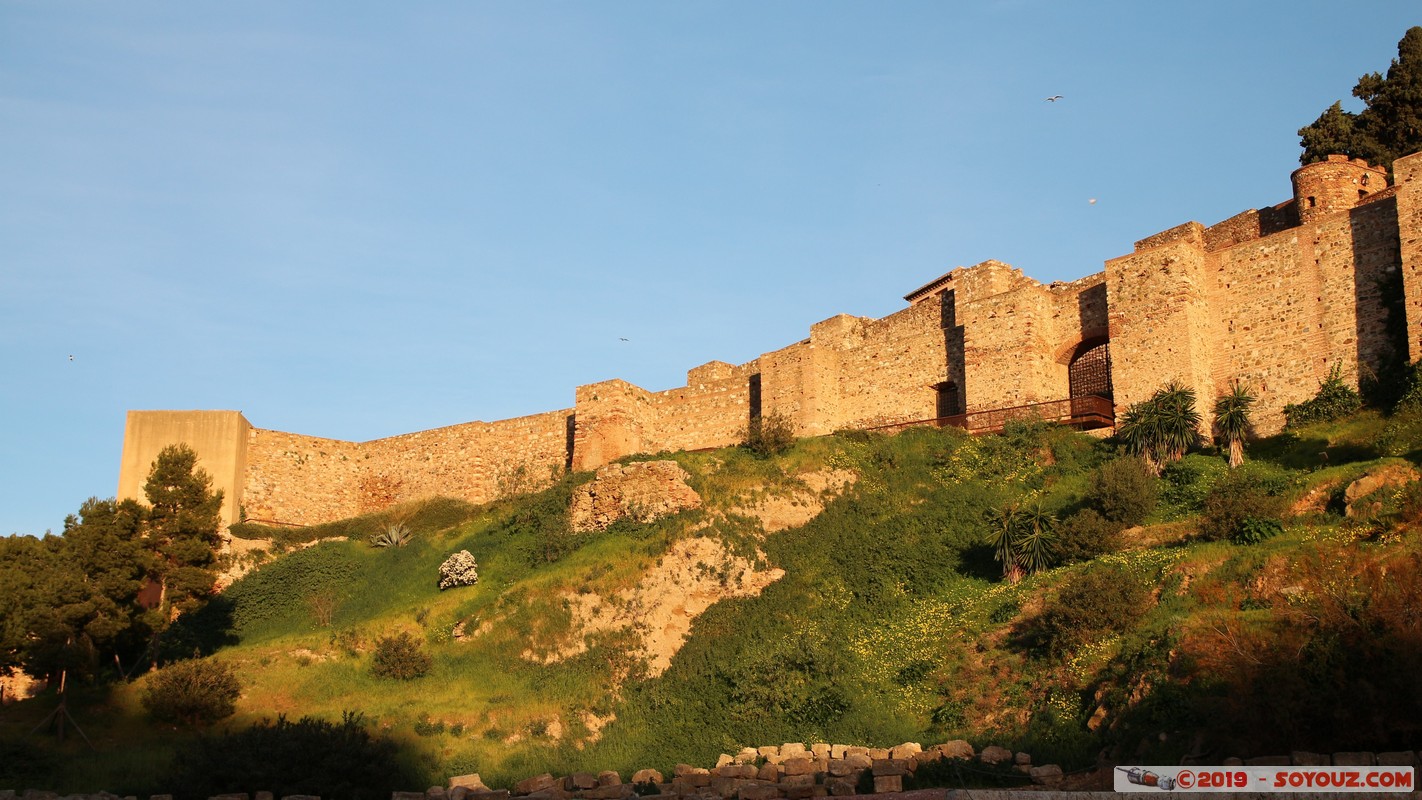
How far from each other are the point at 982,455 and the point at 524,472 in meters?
14.9

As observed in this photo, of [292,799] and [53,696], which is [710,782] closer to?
[292,799]

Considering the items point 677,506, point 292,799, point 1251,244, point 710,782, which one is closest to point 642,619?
point 677,506

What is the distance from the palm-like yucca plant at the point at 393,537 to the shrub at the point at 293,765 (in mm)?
14627

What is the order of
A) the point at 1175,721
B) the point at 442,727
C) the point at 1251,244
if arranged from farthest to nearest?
the point at 1251,244
the point at 442,727
the point at 1175,721

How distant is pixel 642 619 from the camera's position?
978 inches

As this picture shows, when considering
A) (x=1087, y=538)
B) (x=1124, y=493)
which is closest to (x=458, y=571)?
(x=1087, y=538)

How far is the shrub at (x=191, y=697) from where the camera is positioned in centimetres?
2211

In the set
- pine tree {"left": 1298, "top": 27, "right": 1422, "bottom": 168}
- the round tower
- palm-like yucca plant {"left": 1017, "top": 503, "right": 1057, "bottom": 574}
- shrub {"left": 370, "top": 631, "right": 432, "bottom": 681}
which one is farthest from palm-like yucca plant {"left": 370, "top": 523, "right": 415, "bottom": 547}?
pine tree {"left": 1298, "top": 27, "right": 1422, "bottom": 168}

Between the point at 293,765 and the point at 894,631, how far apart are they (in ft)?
33.6

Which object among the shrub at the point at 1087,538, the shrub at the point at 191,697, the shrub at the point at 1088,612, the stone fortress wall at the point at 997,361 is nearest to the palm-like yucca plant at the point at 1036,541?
the shrub at the point at 1087,538

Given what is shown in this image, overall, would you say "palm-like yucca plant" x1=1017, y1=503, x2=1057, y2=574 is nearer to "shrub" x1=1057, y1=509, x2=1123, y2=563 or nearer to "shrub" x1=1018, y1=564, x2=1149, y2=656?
"shrub" x1=1057, y1=509, x2=1123, y2=563

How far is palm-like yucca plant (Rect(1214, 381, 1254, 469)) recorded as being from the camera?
24.5 m

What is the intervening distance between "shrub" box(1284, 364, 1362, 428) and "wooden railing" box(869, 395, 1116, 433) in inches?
149

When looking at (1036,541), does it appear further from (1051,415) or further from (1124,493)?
(1051,415)
